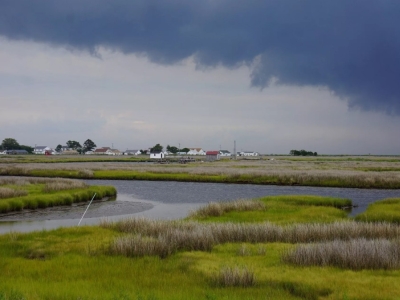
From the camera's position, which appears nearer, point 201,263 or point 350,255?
point 350,255

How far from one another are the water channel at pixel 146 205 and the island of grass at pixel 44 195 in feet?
3.65

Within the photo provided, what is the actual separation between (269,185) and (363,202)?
1813cm

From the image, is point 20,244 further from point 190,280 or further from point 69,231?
point 190,280

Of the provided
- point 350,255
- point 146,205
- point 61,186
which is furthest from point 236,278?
point 61,186

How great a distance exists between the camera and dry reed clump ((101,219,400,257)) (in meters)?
16.1

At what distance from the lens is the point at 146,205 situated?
36.2 metres

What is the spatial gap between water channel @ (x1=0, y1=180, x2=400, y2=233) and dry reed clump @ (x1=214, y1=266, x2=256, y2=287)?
13998 mm

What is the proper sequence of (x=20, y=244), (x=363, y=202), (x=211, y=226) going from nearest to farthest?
1. (x=20, y=244)
2. (x=211, y=226)
3. (x=363, y=202)

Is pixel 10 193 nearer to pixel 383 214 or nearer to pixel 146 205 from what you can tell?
pixel 146 205

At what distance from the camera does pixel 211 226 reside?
18781 millimetres

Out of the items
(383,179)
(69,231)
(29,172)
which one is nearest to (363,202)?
(383,179)

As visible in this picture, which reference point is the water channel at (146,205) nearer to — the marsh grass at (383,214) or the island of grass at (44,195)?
the island of grass at (44,195)

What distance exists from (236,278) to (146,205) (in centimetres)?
2531

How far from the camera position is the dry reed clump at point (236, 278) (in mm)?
11453
